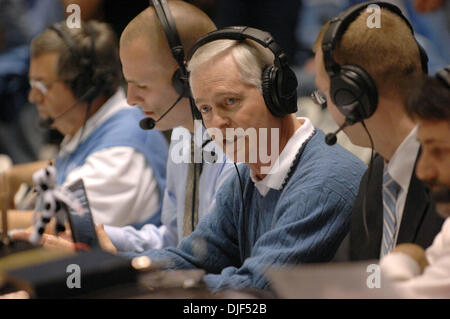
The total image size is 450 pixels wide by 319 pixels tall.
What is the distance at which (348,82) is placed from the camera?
1.23 meters

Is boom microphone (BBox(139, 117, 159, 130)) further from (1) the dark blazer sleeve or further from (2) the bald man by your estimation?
(1) the dark blazer sleeve

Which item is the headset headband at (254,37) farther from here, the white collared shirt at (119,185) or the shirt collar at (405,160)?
the white collared shirt at (119,185)

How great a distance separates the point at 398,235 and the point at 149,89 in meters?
0.76

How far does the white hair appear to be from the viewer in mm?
1424

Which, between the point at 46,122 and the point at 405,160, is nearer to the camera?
the point at 405,160

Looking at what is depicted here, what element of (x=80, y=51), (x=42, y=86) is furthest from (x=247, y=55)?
(x=42, y=86)

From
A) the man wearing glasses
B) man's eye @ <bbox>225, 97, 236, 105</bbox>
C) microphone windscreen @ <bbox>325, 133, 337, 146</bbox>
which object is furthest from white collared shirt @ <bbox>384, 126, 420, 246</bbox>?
the man wearing glasses

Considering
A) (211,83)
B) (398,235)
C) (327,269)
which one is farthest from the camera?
(211,83)

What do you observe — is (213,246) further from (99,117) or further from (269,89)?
(99,117)

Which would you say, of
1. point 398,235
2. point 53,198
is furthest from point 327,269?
point 53,198

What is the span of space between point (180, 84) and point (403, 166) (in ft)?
2.09

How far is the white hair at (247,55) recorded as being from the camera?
142 cm
